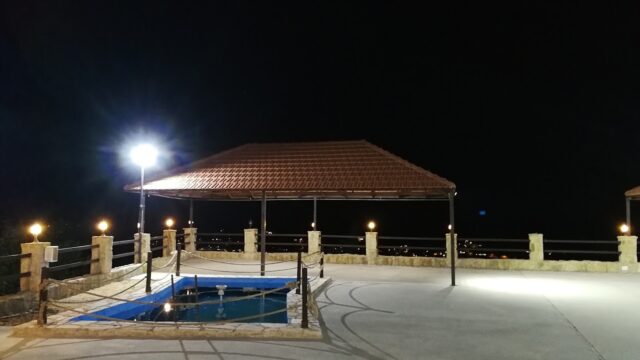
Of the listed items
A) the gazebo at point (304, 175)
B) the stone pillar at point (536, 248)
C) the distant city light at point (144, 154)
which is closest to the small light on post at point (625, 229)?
the stone pillar at point (536, 248)

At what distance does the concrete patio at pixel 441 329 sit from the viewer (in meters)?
6.27

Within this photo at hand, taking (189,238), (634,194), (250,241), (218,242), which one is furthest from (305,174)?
(634,194)

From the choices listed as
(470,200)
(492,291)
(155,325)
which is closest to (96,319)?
(155,325)

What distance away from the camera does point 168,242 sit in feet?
54.5

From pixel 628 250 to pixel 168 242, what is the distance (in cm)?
1436

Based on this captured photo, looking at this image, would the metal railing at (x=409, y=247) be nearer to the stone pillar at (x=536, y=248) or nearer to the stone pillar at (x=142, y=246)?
the stone pillar at (x=536, y=248)

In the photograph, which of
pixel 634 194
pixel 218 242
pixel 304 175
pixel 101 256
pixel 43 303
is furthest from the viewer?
pixel 218 242

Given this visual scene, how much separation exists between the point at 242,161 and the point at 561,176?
9325 centimetres

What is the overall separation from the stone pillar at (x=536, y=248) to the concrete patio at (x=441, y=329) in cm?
320

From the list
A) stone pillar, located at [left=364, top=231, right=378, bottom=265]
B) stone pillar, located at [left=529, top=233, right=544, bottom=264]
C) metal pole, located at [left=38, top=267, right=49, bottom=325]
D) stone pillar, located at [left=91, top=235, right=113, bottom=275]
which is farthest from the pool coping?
stone pillar, located at [left=529, top=233, right=544, bottom=264]

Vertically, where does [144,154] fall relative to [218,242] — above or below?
above

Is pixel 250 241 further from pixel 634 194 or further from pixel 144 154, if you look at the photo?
pixel 634 194

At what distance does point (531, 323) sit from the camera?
7953mm

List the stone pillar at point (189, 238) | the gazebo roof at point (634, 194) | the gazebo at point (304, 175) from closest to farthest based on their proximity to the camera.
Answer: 1. the gazebo at point (304, 175)
2. the gazebo roof at point (634, 194)
3. the stone pillar at point (189, 238)
